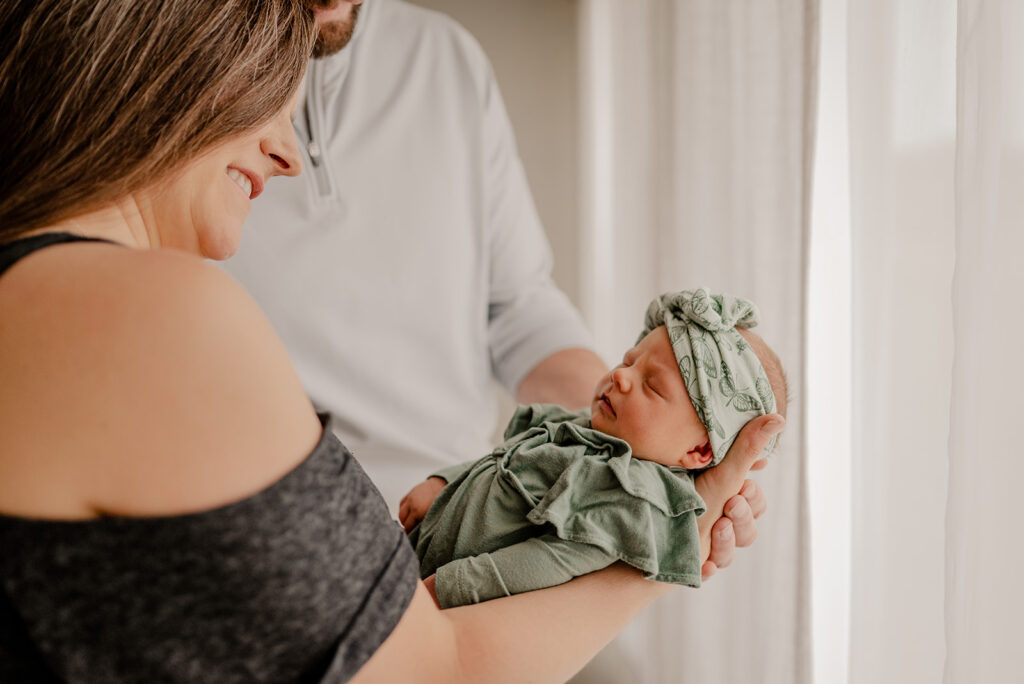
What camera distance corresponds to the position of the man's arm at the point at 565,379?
1625 mm

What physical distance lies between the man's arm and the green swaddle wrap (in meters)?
0.53

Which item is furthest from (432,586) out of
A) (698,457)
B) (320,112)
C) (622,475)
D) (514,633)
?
(320,112)

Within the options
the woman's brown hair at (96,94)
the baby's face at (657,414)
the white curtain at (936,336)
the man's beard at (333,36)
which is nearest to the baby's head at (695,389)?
the baby's face at (657,414)

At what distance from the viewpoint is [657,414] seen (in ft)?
3.46

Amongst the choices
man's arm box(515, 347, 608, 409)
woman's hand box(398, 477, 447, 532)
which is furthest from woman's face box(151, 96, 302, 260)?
→ man's arm box(515, 347, 608, 409)

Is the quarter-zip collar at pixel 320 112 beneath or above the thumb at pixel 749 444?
above

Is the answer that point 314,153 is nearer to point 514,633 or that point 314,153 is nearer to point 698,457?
point 698,457

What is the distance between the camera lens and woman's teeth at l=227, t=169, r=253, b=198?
38.7 inches

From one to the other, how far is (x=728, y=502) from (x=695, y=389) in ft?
0.52

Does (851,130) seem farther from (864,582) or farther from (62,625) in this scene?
(62,625)

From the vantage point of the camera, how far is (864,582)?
3.76 ft

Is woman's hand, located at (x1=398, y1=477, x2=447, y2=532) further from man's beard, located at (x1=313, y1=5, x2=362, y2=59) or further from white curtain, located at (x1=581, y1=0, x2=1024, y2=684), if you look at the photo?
man's beard, located at (x1=313, y1=5, x2=362, y2=59)

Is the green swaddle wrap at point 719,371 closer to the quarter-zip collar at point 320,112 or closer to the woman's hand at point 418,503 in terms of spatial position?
the woman's hand at point 418,503

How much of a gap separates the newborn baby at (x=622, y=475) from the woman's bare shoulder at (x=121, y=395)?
0.40m
